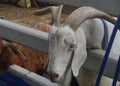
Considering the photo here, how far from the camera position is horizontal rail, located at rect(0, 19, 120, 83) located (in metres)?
1.81

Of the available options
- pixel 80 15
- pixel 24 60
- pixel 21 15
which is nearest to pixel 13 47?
pixel 24 60

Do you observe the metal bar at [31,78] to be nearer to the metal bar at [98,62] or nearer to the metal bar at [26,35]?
the metal bar at [26,35]

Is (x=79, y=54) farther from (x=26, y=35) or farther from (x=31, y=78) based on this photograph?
(x=31, y=78)

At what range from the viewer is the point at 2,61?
351cm

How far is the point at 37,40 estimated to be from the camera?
2.15m

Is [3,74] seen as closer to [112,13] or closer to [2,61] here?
[2,61]

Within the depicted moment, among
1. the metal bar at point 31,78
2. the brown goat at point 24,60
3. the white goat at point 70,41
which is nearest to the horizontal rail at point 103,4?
the white goat at point 70,41

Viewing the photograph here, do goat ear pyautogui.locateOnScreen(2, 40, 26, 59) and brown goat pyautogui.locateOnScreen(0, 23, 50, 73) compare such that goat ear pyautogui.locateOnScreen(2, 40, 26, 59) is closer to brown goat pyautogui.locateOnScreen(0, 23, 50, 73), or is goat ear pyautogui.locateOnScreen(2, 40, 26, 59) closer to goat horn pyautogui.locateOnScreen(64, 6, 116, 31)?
brown goat pyautogui.locateOnScreen(0, 23, 50, 73)

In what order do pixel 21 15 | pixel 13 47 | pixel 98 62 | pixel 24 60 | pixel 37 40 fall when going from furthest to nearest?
pixel 21 15 → pixel 24 60 → pixel 13 47 → pixel 37 40 → pixel 98 62

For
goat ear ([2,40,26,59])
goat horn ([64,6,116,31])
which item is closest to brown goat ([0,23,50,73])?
goat ear ([2,40,26,59])

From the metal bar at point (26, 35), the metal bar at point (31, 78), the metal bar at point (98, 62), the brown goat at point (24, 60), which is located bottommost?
the brown goat at point (24, 60)

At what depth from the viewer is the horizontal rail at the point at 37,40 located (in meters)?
1.81

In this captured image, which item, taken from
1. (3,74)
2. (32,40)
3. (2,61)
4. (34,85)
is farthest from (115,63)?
(2,61)

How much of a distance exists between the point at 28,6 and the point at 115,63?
7188 mm
